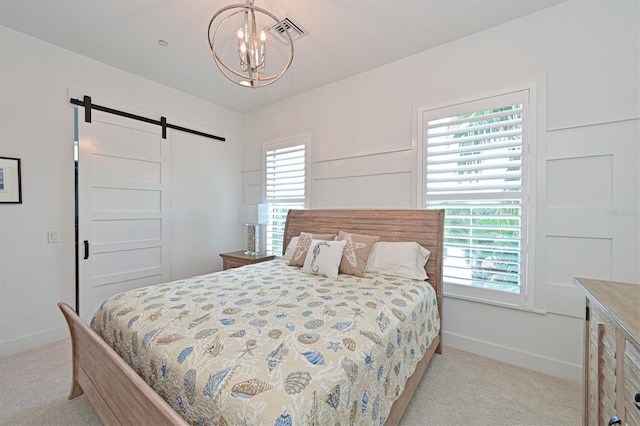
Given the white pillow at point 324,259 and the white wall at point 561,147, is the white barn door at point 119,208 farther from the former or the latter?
the white wall at point 561,147

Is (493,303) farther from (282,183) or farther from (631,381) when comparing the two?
(282,183)

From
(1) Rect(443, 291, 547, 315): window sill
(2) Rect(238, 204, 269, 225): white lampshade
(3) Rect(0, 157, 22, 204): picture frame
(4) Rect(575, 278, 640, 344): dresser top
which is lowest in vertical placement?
(1) Rect(443, 291, 547, 315): window sill

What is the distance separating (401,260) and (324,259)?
0.71 metres

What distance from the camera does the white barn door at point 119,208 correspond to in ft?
9.61

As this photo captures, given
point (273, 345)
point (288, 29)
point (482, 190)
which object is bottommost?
point (273, 345)

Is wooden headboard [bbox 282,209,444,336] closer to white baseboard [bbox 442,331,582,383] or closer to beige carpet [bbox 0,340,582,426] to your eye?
white baseboard [bbox 442,331,582,383]

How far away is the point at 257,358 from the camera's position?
1075mm

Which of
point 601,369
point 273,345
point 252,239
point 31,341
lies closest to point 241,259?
point 252,239

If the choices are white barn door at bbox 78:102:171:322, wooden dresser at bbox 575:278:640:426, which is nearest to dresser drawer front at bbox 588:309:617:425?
wooden dresser at bbox 575:278:640:426

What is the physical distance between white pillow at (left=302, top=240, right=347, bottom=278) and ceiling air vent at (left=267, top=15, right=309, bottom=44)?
1.94m

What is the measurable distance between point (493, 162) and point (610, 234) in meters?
0.95

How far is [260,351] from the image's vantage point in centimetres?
113

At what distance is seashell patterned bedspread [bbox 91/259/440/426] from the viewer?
93 cm

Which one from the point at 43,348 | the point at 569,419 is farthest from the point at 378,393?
the point at 43,348
